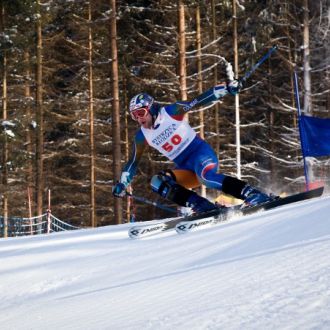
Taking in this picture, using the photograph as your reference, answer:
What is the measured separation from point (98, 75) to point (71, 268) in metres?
21.8

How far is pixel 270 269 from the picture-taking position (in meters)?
3.16

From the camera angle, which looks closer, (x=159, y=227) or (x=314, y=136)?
(x=159, y=227)

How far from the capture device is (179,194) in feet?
23.5

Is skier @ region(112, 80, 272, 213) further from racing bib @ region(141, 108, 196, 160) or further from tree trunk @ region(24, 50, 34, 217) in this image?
tree trunk @ region(24, 50, 34, 217)

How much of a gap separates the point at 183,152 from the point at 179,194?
54cm

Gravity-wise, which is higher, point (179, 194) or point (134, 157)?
point (134, 157)

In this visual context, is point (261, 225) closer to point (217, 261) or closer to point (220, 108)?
point (217, 261)

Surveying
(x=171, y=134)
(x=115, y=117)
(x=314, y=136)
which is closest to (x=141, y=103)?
(x=171, y=134)

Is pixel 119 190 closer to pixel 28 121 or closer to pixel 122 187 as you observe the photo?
pixel 122 187

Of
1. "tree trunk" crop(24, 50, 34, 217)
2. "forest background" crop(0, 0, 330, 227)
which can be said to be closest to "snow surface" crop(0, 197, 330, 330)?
"forest background" crop(0, 0, 330, 227)

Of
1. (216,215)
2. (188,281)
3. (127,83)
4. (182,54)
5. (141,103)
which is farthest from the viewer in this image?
(127,83)

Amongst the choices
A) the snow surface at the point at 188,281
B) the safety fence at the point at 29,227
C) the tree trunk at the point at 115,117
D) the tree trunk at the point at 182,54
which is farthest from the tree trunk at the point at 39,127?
the snow surface at the point at 188,281

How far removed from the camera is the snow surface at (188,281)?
2.53 meters

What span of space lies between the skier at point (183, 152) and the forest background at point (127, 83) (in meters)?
10.0
